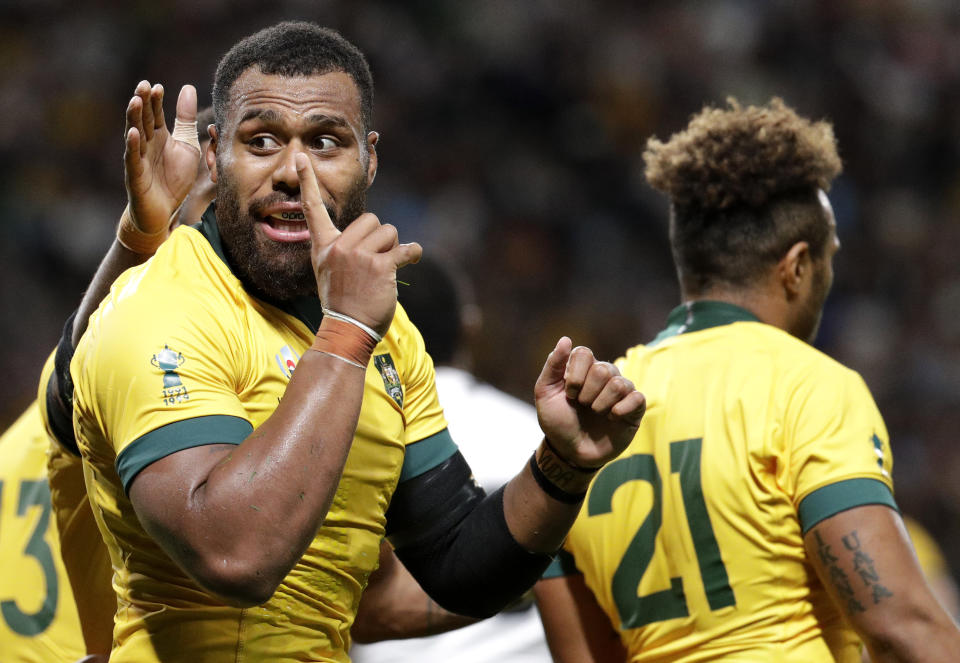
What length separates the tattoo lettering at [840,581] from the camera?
2615mm

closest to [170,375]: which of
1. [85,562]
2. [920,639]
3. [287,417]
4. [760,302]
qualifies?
[287,417]

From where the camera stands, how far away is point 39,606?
10.1 ft

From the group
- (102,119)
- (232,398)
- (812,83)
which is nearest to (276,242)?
(232,398)

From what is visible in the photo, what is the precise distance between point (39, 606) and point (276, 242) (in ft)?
4.79

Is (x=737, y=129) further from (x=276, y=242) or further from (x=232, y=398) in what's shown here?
(x=232, y=398)

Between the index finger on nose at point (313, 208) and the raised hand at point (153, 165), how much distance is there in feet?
1.98

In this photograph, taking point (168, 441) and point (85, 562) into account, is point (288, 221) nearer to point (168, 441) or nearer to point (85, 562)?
point (168, 441)

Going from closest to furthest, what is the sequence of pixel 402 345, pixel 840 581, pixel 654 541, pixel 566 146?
pixel 402 345 → pixel 840 581 → pixel 654 541 → pixel 566 146

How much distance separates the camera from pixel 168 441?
73.4 inches

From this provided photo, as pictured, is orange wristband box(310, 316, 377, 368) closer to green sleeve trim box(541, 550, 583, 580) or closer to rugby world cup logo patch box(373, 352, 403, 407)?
rugby world cup logo patch box(373, 352, 403, 407)

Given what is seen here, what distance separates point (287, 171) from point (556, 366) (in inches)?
25.1

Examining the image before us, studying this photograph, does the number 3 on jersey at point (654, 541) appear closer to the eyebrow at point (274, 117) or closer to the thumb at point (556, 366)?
the thumb at point (556, 366)

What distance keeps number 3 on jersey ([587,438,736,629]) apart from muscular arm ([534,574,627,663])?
0.14m

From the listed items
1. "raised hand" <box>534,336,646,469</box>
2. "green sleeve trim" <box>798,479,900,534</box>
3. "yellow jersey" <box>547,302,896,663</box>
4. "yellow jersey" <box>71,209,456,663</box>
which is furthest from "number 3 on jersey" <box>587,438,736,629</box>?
"yellow jersey" <box>71,209,456,663</box>
